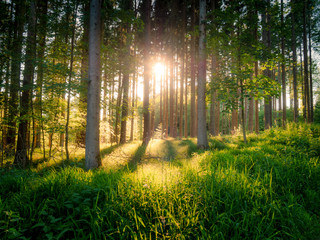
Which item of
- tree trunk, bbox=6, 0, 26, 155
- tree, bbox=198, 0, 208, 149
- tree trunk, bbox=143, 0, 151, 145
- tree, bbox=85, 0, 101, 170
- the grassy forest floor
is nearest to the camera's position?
the grassy forest floor

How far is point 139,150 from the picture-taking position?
8234 millimetres

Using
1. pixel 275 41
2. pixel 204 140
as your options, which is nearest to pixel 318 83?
pixel 275 41

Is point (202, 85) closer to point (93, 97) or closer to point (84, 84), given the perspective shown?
point (93, 97)

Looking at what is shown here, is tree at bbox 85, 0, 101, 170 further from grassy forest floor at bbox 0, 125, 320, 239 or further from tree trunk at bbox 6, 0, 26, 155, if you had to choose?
tree trunk at bbox 6, 0, 26, 155

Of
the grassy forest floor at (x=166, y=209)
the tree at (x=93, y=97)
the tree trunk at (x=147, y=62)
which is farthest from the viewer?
the tree trunk at (x=147, y=62)

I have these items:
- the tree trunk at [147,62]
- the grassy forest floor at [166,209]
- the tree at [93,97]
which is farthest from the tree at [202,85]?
the tree at [93,97]

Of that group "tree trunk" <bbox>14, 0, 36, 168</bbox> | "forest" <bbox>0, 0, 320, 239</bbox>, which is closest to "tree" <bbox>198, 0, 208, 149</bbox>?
"forest" <bbox>0, 0, 320, 239</bbox>

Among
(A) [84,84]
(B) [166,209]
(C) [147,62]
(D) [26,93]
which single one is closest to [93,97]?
(A) [84,84]

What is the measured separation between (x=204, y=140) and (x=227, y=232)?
607 centimetres

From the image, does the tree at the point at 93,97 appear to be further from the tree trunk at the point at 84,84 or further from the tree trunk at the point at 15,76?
the tree trunk at the point at 15,76

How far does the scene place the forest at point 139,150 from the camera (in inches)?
70.3

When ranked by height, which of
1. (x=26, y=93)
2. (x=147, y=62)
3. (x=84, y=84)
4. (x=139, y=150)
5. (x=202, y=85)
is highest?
(x=147, y=62)

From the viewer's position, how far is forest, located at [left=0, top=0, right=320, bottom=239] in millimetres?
1786

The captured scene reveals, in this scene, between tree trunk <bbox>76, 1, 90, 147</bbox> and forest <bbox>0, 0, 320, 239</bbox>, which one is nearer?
forest <bbox>0, 0, 320, 239</bbox>
